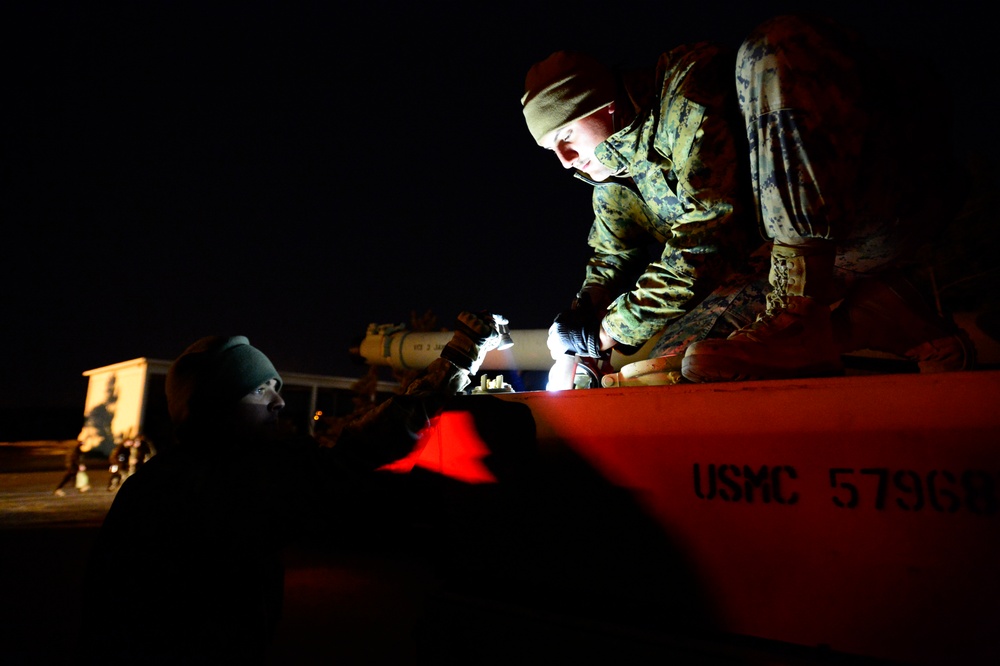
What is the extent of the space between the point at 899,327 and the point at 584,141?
128 cm

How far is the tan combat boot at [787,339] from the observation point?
4.48 feet

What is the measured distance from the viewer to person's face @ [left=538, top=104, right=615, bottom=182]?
1.91 m

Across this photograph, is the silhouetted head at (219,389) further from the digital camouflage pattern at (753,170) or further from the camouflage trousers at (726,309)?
the camouflage trousers at (726,309)

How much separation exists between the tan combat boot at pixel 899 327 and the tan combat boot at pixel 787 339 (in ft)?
1.23

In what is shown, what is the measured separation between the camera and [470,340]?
2092 millimetres

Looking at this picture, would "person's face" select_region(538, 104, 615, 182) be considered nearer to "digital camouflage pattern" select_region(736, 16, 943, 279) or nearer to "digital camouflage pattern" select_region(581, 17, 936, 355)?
"digital camouflage pattern" select_region(581, 17, 936, 355)

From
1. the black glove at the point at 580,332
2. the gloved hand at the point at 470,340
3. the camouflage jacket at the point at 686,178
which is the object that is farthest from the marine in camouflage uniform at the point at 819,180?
the gloved hand at the point at 470,340

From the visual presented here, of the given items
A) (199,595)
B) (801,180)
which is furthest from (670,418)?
(199,595)

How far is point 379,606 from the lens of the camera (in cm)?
325

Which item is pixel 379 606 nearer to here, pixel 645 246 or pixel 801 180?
pixel 645 246

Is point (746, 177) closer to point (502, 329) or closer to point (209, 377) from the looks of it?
point (502, 329)

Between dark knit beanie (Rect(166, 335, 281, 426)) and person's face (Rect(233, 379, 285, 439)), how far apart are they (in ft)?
0.15

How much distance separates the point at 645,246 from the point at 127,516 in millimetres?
2325

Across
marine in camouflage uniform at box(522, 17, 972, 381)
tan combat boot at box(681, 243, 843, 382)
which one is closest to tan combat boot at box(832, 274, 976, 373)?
marine in camouflage uniform at box(522, 17, 972, 381)
